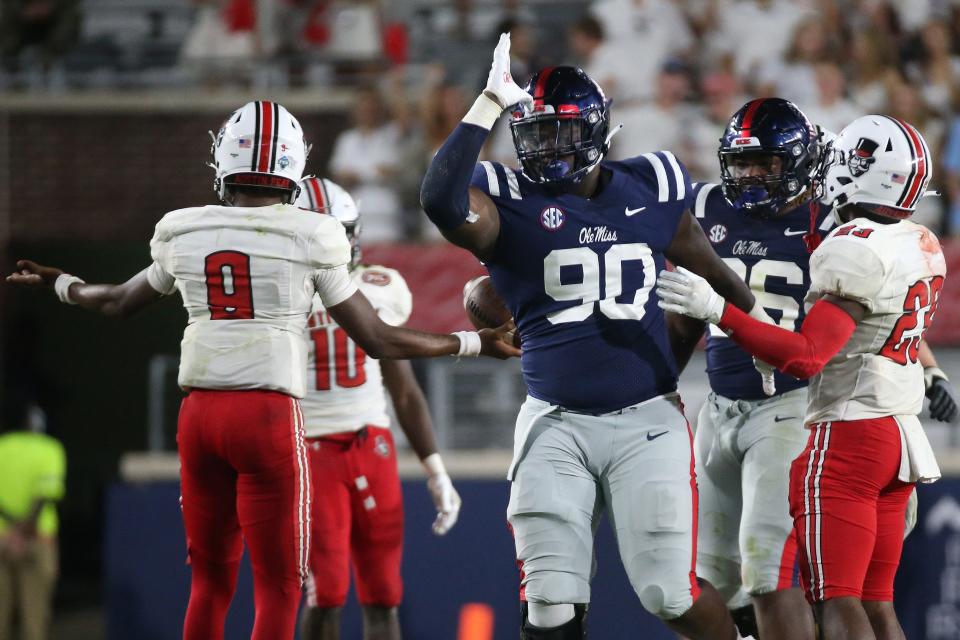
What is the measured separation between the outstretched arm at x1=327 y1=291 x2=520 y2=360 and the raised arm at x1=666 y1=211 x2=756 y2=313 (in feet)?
2.04

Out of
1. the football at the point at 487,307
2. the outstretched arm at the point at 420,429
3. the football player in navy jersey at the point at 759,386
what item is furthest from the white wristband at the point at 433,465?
the football at the point at 487,307

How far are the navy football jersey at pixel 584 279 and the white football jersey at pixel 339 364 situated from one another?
1220mm

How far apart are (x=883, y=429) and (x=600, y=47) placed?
5.74m

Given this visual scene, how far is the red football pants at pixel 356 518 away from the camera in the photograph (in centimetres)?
533

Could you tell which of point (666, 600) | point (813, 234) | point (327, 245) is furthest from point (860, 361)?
point (327, 245)

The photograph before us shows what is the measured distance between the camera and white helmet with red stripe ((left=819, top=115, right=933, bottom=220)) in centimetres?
424

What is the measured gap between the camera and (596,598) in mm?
6820

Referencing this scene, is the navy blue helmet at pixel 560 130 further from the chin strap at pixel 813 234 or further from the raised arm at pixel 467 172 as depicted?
→ the chin strap at pixel 813 234

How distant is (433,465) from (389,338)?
143 cm

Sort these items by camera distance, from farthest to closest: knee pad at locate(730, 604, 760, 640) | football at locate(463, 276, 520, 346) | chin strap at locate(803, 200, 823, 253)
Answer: knee pad at locate(730, 604, 760, 640)
chin strap at locate(803, 200, 823, 253)
football at locate(463, 276, 520, 346)

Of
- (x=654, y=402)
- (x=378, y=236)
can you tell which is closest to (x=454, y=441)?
(x=378, y=236)

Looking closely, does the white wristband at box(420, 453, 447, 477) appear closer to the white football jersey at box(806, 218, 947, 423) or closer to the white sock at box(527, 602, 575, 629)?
the white sock at box(527, 602, 575, 629)

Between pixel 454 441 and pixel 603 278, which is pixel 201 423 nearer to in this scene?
pixel 603 278

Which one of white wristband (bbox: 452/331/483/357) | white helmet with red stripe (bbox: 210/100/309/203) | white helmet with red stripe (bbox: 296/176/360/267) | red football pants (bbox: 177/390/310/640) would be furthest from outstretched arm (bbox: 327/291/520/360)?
white helmet with red stripe (bbox: 296/176/360/267)
